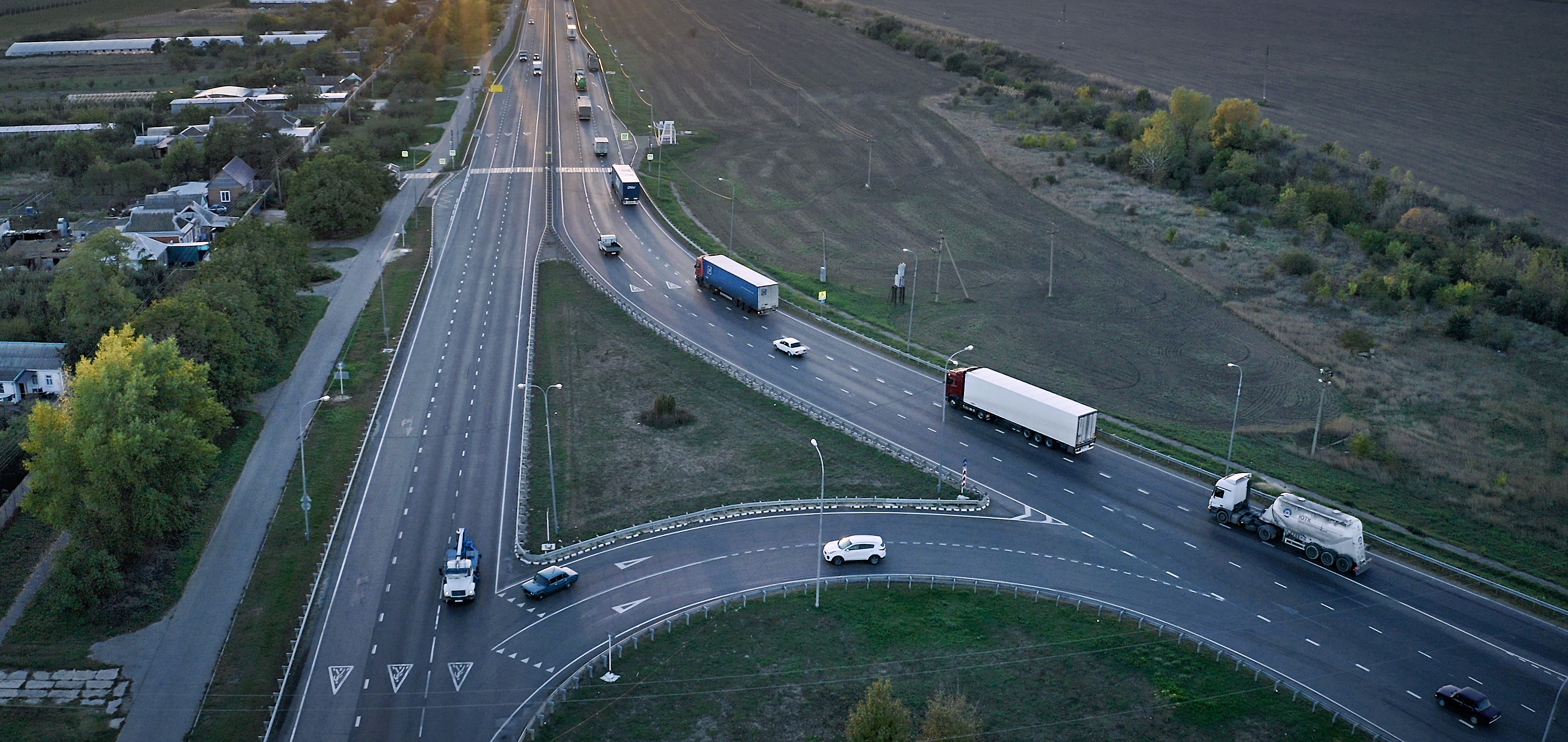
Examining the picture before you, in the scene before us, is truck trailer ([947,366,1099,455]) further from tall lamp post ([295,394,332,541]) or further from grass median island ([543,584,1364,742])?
tall lamp post ([295,394,332,541])

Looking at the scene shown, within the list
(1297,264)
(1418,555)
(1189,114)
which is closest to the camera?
(1418,555)

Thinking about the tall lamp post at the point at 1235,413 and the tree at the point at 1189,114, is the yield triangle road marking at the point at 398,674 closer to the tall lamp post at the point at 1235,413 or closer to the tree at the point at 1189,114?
the tall lamp post at the point at 1235,413

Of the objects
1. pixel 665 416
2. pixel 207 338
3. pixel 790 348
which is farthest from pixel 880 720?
pixel 207 338

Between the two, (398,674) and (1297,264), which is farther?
(1297,264)

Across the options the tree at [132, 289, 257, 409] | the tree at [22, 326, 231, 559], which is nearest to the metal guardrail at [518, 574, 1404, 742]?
the tree at [22, 326, 231, 559]

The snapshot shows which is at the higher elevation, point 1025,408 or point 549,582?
point 1025,408

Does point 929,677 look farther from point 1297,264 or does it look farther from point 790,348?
Answer: point 1297,264
